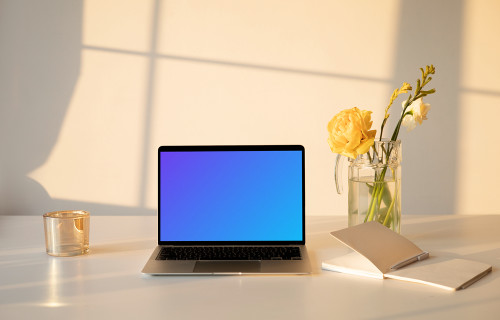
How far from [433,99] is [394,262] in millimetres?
2583

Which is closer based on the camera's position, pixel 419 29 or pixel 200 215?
pixel 200 215

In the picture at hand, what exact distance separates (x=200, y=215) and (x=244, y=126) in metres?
2.28

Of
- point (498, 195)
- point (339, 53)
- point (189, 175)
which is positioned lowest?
point (498, 195)

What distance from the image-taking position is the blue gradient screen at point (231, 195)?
4.64 feet

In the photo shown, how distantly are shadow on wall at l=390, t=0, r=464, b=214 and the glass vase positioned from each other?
2.29 metres

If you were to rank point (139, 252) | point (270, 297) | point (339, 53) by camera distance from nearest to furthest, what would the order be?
point (270, 297)
point (139, 252)
point (339, 53)

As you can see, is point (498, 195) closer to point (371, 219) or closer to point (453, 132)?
point (453, 132)

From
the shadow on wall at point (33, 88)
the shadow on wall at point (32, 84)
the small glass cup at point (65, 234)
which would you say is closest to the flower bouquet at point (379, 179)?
the small glass cup at point (65, 234)

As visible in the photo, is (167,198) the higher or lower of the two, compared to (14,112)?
lower

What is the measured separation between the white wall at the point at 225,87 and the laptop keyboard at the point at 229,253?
2313 millimetres

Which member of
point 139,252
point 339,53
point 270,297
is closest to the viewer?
point 270,297

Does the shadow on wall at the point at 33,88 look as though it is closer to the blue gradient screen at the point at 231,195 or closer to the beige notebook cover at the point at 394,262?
the blue gradient screen at the point at 231,195

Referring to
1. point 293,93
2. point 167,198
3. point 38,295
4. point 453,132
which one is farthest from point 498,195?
point 38,295

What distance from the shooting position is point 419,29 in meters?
3.63
